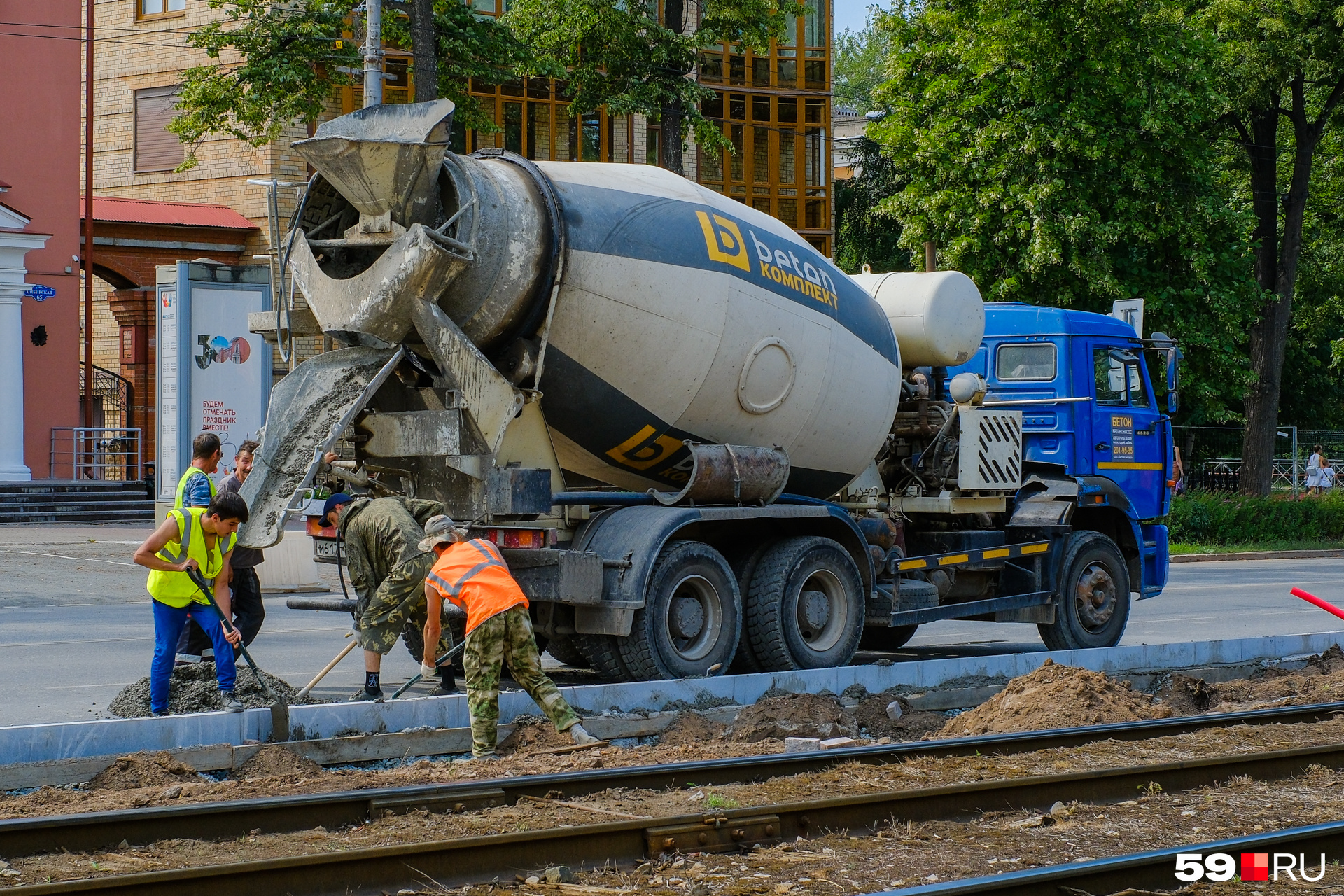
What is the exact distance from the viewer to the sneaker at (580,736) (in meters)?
8.20

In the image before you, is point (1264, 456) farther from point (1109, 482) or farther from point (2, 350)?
point (2, 350)

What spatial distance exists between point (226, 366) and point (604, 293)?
11.5 m

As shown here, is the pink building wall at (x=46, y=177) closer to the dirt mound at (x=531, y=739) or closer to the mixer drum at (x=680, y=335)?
the mixer drum at (x=680, y=335)

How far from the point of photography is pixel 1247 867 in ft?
18.7

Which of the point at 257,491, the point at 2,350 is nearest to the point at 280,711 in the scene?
the point at 257,491

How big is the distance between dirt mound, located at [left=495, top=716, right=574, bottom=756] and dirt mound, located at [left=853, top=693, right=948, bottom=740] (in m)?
2.00

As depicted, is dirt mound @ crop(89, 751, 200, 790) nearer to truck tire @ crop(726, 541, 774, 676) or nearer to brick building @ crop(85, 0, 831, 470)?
truck tire @ crop(726, 541, 774, 676)

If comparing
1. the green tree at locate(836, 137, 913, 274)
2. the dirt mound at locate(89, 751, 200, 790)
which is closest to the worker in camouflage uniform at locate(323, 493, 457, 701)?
the dirt mound at locate(89, 751, 200, 790)

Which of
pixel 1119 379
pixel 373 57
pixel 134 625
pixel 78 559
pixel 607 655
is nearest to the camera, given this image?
pixel 607 655

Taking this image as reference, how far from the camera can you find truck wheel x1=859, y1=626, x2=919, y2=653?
13445 mm

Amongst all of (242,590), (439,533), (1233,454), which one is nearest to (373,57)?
(242,590)

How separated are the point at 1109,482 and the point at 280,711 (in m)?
7.94

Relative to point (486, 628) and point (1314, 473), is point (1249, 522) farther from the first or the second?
point (486, 628)

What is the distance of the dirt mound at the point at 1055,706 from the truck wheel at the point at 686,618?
1606mm
